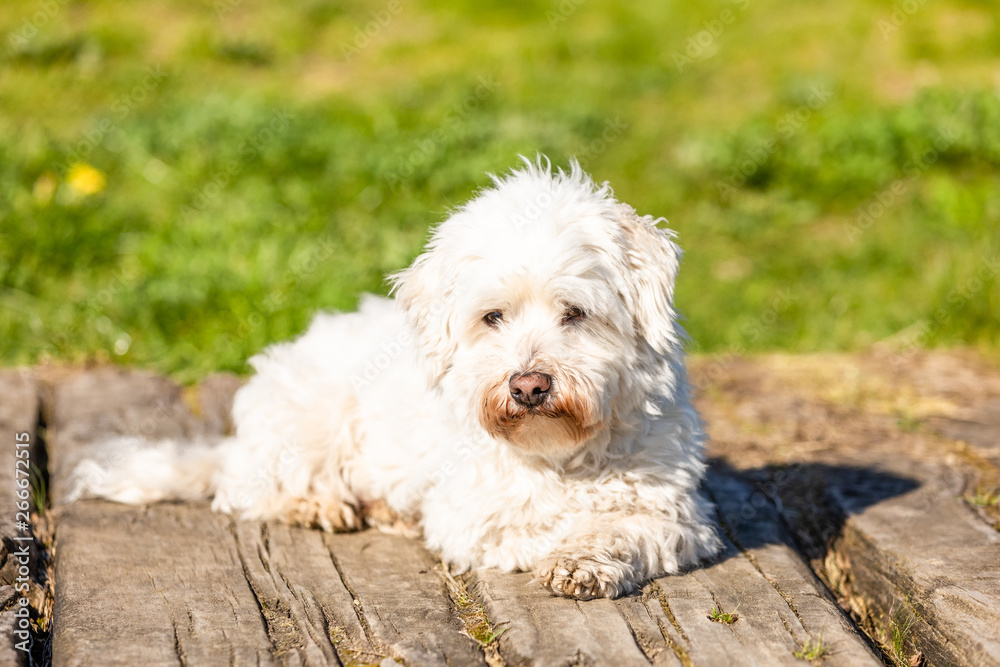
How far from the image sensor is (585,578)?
3.26 meters

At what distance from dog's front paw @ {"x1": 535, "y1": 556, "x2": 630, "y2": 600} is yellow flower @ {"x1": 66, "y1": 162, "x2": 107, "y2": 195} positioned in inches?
216

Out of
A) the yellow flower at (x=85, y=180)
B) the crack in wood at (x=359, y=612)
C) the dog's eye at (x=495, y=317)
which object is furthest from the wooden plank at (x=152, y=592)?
the yellow flower at (x=85, y=180)

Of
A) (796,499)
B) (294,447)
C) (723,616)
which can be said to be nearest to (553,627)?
(723,616)

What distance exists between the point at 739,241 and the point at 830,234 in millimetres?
784

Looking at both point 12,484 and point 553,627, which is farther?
point 12,484

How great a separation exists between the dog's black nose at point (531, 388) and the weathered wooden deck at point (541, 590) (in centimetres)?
63

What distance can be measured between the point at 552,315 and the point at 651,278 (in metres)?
0.36

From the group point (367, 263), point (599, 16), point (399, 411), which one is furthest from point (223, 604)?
point (599, 16)

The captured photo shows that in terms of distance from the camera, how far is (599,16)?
12391 millimetres

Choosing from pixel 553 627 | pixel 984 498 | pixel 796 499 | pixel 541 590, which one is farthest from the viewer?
pixel 796 499

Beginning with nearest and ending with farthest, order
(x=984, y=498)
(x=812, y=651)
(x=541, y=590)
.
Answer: (x=812, y=651), (x=541, y=590), (x=984, y=498)

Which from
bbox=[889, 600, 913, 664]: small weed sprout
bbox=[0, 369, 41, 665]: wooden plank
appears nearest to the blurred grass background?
bbox=[0, 369, 41, 665]: wooden plank

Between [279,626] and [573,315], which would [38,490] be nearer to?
[279,626]

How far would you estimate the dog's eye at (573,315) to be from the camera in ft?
11.3
